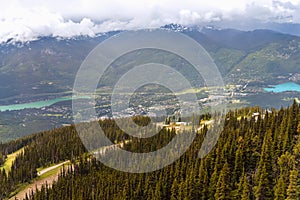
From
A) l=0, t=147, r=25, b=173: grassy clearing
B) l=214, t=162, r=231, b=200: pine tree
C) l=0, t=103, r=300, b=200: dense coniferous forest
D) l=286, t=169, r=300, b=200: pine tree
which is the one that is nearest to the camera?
l=286, t=169, r=300, b=200: pine tree

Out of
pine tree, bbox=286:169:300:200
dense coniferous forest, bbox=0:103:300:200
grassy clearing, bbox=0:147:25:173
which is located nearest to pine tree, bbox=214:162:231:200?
dense coniferous forest, bbox=0:103:300:200

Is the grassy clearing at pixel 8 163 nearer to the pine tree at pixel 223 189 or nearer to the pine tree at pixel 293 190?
the pine tree at pixel 223 189

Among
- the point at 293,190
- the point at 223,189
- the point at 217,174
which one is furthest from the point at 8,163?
the point at 293,190

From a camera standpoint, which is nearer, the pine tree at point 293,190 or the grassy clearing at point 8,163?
the pine tree at point 293,190

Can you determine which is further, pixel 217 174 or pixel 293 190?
pixel 217 174

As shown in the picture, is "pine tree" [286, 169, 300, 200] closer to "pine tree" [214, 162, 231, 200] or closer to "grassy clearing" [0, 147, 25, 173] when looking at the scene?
"pine tree" [214, 162, 231, 200]

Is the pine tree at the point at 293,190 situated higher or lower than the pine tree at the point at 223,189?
higher

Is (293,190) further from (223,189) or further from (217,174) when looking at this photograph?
(217,174)

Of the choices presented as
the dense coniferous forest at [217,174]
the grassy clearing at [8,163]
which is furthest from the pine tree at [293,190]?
the grassy clearing at [8,163]

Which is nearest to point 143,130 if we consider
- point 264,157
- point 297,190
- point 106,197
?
point 106,197
